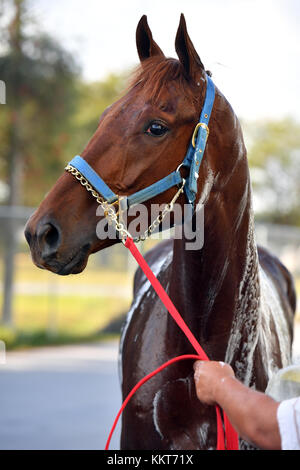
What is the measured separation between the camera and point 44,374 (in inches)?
273

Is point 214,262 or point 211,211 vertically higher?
point 211,211

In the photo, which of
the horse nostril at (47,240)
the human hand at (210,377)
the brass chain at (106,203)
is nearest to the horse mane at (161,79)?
the brass chain at (106,203)

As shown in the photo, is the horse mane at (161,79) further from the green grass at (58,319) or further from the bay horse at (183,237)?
the green grass at (58,319)

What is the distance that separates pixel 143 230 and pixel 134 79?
58cm

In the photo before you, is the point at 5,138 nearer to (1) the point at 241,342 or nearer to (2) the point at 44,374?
(2) the point at 44,374

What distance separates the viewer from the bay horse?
1840 mm

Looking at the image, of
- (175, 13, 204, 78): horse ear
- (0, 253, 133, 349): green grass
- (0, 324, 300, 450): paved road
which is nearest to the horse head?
(175, 13, 204, 78): horse ear

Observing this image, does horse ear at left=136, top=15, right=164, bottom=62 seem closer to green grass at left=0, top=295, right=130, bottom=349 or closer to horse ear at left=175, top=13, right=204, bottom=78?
horse ear at left=175, top=13, right=204, bottom=78

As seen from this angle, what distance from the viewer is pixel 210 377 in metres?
1.49

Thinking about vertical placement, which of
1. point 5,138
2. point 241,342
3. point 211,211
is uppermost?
point 5,138

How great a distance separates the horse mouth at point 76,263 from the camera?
1.81 metres

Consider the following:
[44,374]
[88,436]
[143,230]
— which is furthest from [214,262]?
[44,374]

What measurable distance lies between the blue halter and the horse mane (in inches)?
Result: 3.4

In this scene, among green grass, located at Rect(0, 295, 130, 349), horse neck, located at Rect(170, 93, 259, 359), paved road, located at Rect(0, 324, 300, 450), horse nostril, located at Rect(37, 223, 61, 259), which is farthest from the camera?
green grass, located at Rect(0, 295, 130, 349)
